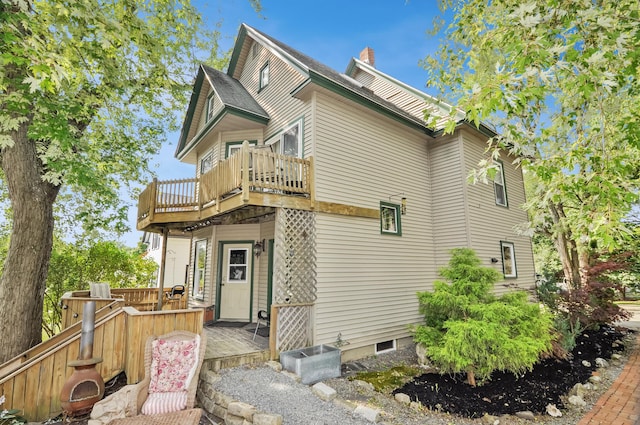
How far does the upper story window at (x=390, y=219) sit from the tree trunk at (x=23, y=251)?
8513 millimetres

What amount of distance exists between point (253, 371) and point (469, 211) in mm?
7492

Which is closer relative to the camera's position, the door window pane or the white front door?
the white front door

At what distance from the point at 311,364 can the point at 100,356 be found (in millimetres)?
3709

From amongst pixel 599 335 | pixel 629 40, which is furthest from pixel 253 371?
pixel 599 335

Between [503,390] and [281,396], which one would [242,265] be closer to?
[281,396]

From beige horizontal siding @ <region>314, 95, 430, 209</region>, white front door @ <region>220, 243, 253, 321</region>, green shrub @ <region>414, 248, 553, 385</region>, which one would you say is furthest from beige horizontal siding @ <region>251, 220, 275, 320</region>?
green shrub @ <region>414, 248, 553, 385</region>

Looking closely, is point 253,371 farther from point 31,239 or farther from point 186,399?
point 31,239

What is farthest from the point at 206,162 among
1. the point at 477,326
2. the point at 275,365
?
the point at 477,326

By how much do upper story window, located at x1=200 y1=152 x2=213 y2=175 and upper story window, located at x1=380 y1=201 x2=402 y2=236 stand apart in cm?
605

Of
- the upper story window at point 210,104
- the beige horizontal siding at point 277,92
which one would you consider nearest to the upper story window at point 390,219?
the beige horizontal siding at point 277,92

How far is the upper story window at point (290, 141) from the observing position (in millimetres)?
7954

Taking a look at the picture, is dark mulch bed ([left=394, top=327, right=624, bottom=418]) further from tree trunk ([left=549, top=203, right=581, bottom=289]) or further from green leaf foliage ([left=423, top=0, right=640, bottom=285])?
tree trunk ([left=549, top=203, right=581, bottom=289])

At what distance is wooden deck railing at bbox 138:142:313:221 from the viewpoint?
633cm

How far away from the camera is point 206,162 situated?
434 inches
